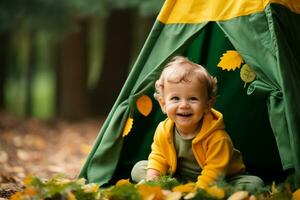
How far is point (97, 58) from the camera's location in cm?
1920

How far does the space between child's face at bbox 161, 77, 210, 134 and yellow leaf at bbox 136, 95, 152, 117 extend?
65 cm

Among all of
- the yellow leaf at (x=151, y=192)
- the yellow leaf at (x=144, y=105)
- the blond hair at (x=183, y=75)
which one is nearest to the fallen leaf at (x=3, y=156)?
the yellow leaf at (x=144, y=105)

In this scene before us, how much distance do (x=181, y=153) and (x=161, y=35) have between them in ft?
3.04

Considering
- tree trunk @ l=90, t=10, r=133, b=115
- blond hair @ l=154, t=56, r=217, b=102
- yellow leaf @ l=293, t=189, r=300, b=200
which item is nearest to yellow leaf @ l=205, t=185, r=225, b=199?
yellow leaf @ l=293, t=189, r=300, b=200

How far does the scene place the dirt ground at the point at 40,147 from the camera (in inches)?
231

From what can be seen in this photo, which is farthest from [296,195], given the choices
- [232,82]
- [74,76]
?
[74,76]

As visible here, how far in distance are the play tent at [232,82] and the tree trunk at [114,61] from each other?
23.7 ft

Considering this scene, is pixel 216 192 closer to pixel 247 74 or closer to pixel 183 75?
pixel 183 75

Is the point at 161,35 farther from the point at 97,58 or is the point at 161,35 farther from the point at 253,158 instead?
the point at 97,58

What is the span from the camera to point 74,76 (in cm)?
1199

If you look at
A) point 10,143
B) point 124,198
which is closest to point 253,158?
point 124,198

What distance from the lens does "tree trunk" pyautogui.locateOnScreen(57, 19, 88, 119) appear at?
12.0 m

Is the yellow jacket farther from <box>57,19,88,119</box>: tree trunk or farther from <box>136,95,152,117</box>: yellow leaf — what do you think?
<box>57,19,88,119</box>: tree trunk

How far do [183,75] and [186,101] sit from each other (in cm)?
17
